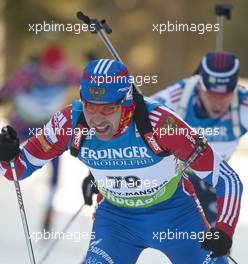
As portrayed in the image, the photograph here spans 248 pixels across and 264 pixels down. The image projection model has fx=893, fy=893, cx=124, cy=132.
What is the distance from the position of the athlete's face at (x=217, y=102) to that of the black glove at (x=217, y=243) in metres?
1.78

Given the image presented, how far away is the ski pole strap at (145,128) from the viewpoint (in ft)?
12.6

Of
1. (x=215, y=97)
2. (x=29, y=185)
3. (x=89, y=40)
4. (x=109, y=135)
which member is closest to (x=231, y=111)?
(x=215, y=97)

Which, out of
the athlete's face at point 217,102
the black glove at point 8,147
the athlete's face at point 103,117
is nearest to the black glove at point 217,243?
the athlete's face at point 103,117

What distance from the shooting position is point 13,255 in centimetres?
637

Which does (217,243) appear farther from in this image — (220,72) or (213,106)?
(220,72)

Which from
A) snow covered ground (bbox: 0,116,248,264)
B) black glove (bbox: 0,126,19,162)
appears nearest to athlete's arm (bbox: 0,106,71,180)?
black glove (bbox: 0,126,19,162)

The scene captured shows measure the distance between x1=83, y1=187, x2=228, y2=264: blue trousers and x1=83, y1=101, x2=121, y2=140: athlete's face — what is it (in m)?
0.52

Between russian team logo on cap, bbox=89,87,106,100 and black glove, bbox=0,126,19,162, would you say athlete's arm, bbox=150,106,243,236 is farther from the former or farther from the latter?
black glove, bbox=0,126,19,162

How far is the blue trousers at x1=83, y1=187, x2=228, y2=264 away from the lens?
406cm

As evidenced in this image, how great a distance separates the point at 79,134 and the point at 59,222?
3.70 metres

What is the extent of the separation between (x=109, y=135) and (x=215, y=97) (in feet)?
6.13

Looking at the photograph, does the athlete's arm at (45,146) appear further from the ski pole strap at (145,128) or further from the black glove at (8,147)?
the ski pole strap at (145,128)

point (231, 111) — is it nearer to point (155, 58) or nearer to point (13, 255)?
point (13, 255)

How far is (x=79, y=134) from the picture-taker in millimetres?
3904
